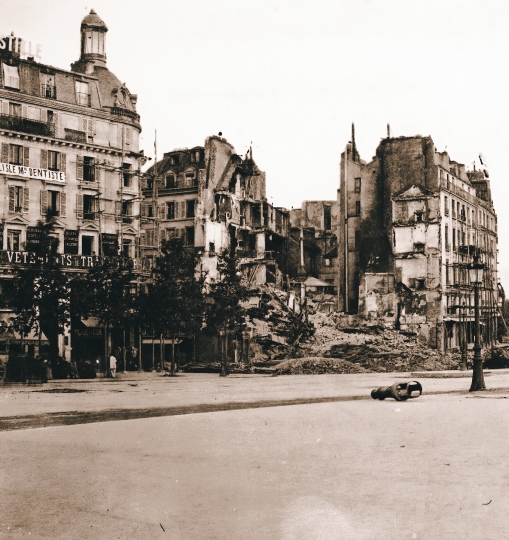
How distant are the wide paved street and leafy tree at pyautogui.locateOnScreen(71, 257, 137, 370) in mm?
21467

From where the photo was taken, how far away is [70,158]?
165 feet

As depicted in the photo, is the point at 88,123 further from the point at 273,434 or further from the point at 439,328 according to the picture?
the point at 273,434

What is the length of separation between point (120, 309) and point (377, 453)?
92.1ft

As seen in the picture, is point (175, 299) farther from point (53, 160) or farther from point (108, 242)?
point (53, 160)

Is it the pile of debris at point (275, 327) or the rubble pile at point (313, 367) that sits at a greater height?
the pile of debris at point (275, 327)

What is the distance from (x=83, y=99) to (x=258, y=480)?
44.3 metres

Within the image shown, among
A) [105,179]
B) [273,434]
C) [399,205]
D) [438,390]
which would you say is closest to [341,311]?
[399,205]

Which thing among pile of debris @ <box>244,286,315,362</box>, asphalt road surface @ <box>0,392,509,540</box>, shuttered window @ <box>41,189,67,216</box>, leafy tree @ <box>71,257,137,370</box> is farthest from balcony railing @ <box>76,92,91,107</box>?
asphalt road surface @ <box>0,392,509,540</box>

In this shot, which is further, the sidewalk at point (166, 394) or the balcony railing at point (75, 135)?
the balcony railing at point (75, 135)

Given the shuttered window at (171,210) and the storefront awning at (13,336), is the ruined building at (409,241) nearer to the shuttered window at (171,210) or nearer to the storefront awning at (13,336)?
the shuttered window at (171,210)

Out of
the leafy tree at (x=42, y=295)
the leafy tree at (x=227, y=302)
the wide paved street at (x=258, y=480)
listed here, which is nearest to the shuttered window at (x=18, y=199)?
the leafy tree at (x=42, y=295)

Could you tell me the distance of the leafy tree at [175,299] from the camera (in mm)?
43344

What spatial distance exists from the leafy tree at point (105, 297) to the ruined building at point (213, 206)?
23064mm

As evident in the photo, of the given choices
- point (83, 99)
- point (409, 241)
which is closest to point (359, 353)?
point (409, 241)
